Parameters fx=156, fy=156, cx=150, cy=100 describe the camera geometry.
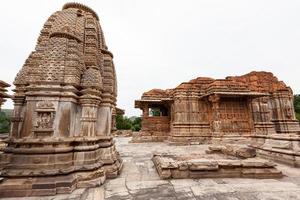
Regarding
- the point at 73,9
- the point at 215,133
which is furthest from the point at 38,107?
the point at 215,133

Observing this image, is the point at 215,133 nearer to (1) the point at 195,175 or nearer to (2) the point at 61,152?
(1) the point at 195,175

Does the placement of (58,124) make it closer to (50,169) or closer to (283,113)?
(50,169)

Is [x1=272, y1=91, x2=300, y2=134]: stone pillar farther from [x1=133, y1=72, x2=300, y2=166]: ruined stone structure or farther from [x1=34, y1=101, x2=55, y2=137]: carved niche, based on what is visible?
[x1=34, y1=101, x2=55, y2=137]: carved niche

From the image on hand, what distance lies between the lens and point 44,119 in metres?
3.99

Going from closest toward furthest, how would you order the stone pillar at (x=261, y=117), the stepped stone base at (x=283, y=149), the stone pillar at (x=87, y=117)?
the stone pillar at (x=87, y=117) → the stepped stone base at (x=283, y=149) → the stone pillar at (x=261, y=117)

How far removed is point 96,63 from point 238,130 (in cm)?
1334

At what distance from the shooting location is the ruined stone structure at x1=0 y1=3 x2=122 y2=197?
3551mm

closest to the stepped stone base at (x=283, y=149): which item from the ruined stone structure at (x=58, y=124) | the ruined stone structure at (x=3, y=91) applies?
the ruined stone structure at (x=58, y=124)

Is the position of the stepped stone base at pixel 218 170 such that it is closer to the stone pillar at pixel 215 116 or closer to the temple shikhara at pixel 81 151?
the temple shikhara at pixel 81 151

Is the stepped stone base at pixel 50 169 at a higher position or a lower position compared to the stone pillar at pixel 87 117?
lower

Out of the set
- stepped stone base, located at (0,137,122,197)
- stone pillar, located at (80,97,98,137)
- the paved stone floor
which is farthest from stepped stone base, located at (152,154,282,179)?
stone pillar, located at (80,97,98,137)

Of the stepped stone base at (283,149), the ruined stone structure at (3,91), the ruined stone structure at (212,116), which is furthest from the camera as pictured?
the ruined stone structure at (212,116)

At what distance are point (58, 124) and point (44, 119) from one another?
35 cm

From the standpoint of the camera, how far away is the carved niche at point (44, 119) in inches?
154
